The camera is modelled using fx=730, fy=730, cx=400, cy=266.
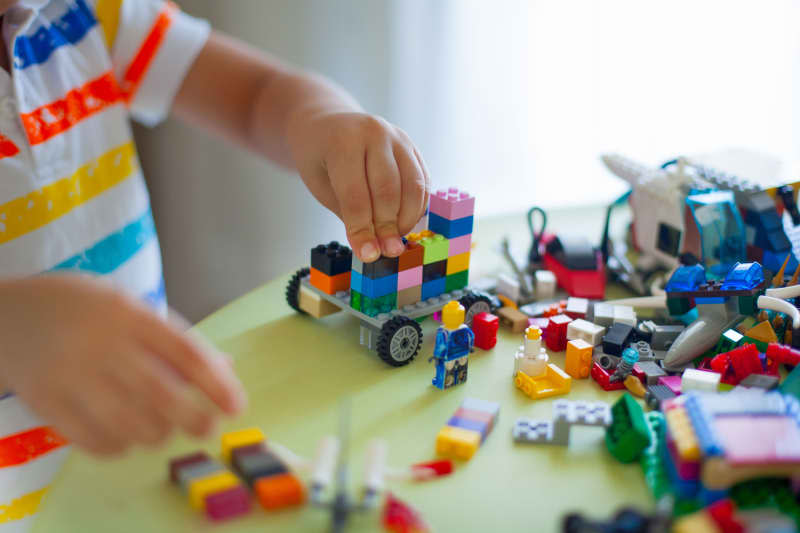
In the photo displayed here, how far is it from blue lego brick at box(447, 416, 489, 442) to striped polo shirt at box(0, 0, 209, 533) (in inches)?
13.5

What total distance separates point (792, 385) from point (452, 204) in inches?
11.9

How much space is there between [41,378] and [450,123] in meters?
1.06

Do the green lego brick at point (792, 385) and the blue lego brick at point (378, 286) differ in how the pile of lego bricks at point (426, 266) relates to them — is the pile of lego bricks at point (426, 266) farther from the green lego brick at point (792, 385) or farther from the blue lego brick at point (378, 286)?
the green lego brick at point (792, 385)

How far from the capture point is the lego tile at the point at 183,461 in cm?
43

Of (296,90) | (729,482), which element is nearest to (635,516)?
(729,482)

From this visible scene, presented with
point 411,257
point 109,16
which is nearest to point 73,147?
point 109,16

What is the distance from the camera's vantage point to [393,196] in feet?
2.09

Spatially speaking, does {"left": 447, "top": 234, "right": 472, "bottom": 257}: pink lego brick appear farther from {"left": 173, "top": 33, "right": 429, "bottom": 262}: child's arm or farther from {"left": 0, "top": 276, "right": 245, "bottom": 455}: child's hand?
{"left": 0, "top": 276, "right": 245, "bottom": 455}: child's hand

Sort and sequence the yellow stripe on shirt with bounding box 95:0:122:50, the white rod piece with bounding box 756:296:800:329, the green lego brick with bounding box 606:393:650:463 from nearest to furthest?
1. the green lego brick with bounding box 606:393:650:463
2. the white rod piece with bounding box 756:296:800:329
3. the yellow stripe on shirt with bounding box 95:0:122:50

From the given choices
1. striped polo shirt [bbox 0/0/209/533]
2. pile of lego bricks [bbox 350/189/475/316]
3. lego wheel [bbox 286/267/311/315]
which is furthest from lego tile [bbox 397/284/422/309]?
striped polo shirt [bbox 0/0/209/533]

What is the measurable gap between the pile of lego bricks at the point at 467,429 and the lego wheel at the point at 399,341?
8 centimetres

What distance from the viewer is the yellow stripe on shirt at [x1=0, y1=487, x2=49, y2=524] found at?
2.12 ft

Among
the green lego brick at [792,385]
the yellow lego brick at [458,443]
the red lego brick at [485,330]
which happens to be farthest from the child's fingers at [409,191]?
the green lego brick at [792,385]

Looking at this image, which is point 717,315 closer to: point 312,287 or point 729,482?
point 729,482
